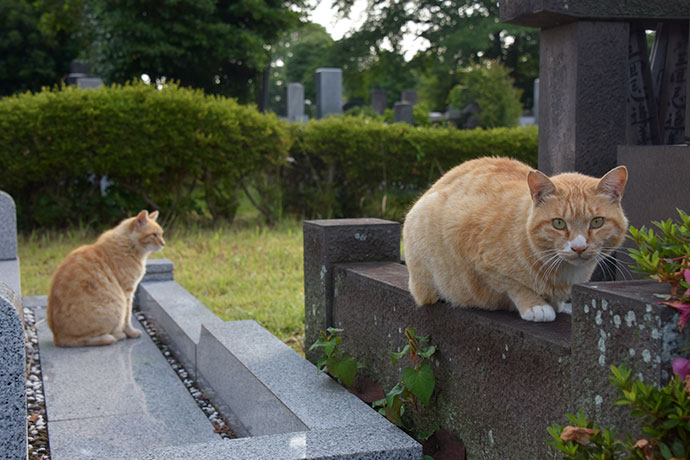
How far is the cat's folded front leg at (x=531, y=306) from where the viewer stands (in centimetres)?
253

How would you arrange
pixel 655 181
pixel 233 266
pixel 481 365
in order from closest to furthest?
pixel 481 365
pixel 655 181
pixel 233 266

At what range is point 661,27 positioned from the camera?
4.05m

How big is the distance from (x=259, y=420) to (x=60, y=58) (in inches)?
937

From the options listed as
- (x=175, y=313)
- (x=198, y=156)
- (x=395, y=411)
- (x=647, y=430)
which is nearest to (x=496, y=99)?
(x=198, y=156)

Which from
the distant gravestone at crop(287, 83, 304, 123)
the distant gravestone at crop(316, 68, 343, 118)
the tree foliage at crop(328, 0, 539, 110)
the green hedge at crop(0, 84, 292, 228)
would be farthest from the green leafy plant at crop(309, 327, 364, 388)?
the tree foliage at crop(328, 0, 539, 110)

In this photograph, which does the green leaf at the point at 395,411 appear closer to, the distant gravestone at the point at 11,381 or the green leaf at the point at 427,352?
the green leaf at the point at 427,352

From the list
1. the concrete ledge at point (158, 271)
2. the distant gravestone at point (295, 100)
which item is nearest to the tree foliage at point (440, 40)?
the distant gravestone at point (295, 100)

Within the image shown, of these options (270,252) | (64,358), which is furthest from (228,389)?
(270,252)

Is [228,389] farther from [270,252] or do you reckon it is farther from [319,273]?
[270,252]

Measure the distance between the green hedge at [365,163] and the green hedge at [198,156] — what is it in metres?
0.02

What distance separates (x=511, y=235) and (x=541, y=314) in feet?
0.99

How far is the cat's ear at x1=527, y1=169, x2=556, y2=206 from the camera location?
243 centimetres

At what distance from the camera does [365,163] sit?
10914mm

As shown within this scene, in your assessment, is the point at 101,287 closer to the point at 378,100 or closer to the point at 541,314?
the point at 541,314
